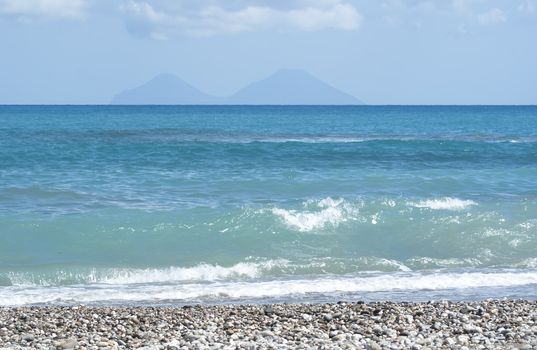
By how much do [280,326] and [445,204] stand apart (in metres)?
12.4

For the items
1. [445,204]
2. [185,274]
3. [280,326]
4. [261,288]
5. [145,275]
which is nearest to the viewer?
[280,326]

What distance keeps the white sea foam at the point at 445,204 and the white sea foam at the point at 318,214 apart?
1982mm

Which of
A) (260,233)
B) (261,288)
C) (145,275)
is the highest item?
(260,233)

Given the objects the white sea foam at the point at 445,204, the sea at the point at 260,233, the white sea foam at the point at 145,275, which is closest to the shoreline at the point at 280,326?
the sea at the point at 260,233

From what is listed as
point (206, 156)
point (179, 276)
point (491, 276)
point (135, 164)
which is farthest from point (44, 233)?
point (206, 156)

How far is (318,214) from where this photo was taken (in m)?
20.1

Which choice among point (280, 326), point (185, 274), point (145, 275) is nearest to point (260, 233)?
point (185, 274)

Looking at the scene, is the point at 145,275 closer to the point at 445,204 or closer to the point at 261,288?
the point at 261,288

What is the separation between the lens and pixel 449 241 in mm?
18234

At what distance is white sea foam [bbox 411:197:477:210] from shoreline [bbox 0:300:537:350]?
962 centimetres

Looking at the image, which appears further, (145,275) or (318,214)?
(318,214)

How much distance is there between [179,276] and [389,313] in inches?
217

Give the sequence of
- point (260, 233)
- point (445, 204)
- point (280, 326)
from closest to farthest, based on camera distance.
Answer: point (280, 326), point (260, 233), point (445, 204)

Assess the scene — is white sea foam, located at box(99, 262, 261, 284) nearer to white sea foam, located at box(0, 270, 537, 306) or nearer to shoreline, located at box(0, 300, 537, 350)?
white sea foam, located at box(0, 270, 537, 306)
